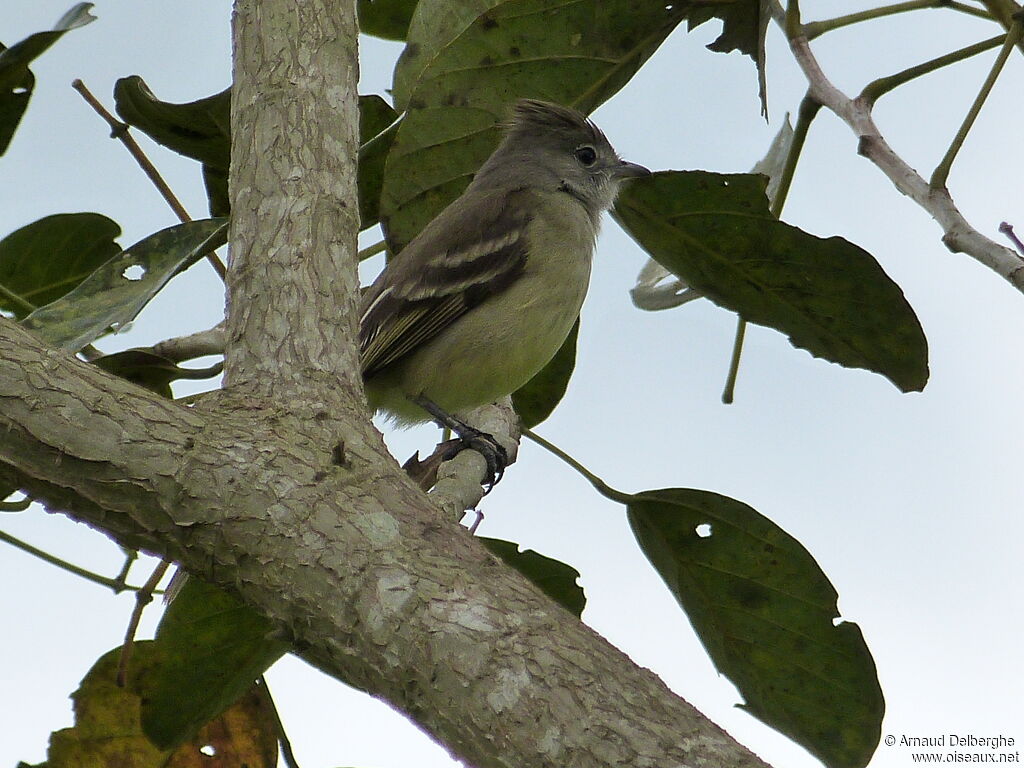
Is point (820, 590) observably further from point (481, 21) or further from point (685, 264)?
point (481, 21)

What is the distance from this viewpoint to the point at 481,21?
339cm

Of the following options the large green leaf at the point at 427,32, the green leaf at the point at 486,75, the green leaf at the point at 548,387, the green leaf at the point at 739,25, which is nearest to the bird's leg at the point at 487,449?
the green leaf at the point at 548,387

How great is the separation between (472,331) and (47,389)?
7.47 feet

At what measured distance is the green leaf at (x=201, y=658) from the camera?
316cm

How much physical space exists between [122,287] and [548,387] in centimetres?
159

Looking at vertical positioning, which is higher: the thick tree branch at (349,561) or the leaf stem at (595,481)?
the leaf stem at (595,481)

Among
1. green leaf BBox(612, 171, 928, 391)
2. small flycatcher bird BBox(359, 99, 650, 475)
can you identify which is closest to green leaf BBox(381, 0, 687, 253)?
small flycatcher bird BBox(359, 99, 650, 475)

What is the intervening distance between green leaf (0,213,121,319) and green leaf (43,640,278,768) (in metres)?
1.30

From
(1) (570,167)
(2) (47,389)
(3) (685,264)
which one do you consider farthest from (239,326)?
(1) (570,167)

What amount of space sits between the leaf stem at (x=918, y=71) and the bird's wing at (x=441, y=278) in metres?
1.75

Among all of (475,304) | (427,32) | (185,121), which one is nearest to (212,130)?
(185,121)

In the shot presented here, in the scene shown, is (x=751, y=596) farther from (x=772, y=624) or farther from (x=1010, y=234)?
(x=1010, y=234)

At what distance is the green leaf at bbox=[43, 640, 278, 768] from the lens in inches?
130

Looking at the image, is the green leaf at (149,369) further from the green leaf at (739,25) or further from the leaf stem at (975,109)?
the leaf stem at (975,109)
